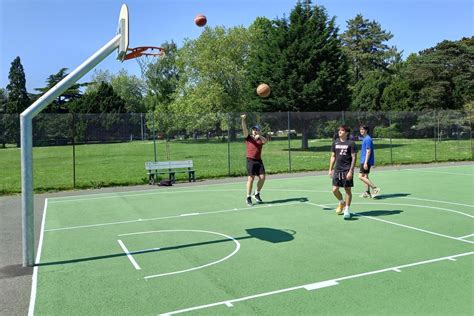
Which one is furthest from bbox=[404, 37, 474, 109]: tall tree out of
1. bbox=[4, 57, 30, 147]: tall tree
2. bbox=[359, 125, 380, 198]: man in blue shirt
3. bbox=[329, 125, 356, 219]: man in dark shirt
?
bbox=[4, 57, 30, 147]: tall tree

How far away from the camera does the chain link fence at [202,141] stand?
741 inches

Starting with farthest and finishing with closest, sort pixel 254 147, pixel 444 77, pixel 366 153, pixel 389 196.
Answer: pixel 444 77 → pixel 389 196 → pixel 366 153 → pixel 254 147

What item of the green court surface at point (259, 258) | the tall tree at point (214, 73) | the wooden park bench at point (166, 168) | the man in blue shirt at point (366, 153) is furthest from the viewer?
the tall tree at point (214, 73)

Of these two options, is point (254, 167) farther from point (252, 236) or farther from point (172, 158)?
point (172, 158)

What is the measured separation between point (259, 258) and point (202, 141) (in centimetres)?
2143

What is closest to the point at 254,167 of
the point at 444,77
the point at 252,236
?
the point at 252,236

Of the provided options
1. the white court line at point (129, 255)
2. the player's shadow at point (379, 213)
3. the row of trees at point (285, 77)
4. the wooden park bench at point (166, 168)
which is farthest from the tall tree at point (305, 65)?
the white court line at point (129, 255)

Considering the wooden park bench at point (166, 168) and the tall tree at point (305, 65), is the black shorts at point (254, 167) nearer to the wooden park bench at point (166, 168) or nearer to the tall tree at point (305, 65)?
the wooden park bench at point (166, 168)

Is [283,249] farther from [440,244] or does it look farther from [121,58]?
[121,58]

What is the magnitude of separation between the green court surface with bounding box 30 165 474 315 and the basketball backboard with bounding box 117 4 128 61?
126 inches

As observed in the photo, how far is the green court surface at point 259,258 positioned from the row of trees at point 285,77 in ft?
38.0

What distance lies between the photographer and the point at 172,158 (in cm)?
2494

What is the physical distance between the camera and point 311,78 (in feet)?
109

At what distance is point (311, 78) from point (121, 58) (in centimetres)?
2754
